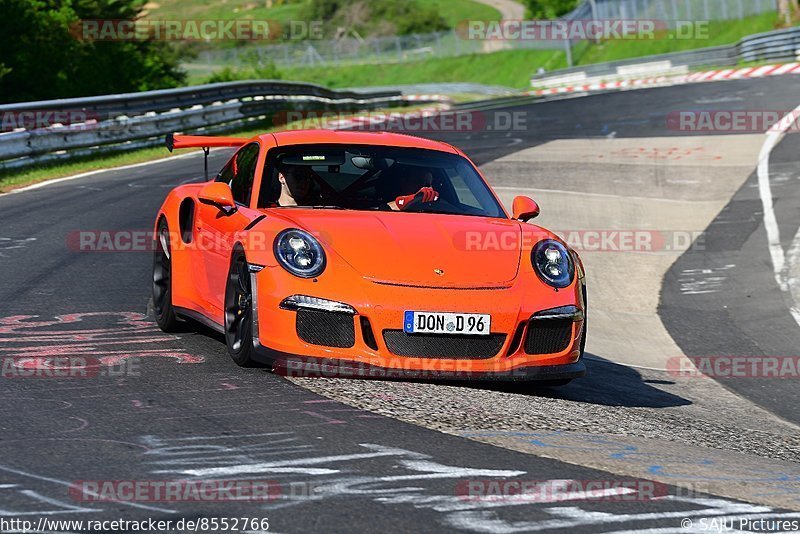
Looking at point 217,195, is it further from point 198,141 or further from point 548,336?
point 548,336

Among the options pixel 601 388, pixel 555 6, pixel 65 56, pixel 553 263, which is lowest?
pixel 601 388

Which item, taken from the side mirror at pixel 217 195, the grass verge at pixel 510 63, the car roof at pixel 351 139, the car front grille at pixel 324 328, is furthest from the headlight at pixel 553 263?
the grass verge at pixel 510 63

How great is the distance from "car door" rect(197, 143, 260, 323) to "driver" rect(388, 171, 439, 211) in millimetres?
906

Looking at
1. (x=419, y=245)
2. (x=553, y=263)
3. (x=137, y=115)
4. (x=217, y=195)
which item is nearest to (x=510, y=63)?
(x=137, y=115)

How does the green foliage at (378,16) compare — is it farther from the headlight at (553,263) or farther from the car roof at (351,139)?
the headlight at (553,263)

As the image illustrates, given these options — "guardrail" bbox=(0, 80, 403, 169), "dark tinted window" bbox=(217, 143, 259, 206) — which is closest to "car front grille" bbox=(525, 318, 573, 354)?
"dark tinted window" bbox=(217, 143, 259, 206)

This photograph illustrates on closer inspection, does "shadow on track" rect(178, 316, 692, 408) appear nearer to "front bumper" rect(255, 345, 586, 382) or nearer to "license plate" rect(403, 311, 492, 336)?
"front bumper" rect(255, 345, 586, 382)

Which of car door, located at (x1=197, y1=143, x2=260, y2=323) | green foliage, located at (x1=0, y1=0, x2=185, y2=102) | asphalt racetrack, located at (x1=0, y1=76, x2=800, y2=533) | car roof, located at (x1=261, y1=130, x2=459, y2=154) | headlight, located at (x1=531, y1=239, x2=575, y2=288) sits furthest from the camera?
green foliage, located at (x1=0, y1=0, x2=185, y2=102)

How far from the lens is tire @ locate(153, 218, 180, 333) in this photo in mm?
8648

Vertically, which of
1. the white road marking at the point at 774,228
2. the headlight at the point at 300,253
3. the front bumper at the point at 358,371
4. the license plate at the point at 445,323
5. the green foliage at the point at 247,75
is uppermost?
the green foliage at the point at 247,75

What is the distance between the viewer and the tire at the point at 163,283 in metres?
8.65

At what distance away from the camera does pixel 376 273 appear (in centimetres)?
696

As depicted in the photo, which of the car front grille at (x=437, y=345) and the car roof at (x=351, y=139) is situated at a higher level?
the car roof at (x=351, y=139)

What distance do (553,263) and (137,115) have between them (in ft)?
57.2
